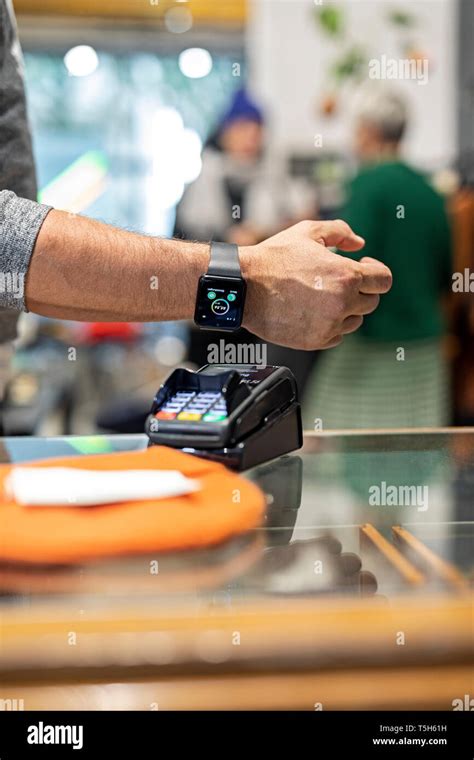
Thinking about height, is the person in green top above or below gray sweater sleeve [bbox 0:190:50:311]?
above

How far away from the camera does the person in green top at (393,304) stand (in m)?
2.48

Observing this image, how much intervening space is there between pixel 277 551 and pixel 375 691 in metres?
0.14

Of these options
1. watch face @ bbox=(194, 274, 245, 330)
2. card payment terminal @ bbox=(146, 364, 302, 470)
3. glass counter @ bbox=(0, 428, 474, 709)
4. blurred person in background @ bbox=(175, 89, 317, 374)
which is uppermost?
blurred person in background @ bbox=(175, 89, 317, 374)

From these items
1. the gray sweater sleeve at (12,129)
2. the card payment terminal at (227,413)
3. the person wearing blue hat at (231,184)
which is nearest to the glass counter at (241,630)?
the card payment terminal at (227,413)

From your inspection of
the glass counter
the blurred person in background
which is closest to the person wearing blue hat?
the blurred person in background

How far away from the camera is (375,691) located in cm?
61

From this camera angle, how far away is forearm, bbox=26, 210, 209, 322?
3.41ft

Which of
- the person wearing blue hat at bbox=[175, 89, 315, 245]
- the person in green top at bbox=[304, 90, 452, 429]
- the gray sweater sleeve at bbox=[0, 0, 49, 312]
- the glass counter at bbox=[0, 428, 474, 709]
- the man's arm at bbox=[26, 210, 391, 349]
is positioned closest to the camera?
the glass counter at bbox=[0, 428, 474, 709]

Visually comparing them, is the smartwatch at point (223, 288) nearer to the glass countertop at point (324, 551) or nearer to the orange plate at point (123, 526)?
the glass countertop at point (324, 551)

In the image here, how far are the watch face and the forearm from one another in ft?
0.07

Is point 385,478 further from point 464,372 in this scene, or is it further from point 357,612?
point 464,372

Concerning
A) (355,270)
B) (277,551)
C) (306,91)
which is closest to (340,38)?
(306,91)

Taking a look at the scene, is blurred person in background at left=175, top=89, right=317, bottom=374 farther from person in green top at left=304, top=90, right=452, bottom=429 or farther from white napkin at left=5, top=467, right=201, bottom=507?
white napkin at left=5, top=467, right=201, bottom=507

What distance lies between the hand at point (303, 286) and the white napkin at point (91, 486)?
346mm
